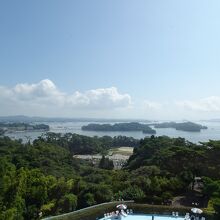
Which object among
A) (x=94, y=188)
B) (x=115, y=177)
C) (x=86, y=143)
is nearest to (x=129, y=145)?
(x=86, y=143)

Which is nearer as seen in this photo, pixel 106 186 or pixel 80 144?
pixel 106 186

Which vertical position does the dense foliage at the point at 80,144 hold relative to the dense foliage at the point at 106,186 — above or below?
below

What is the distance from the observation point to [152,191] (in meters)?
21.0

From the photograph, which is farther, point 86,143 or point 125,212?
point 86,143

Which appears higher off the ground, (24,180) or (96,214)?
(24,180)

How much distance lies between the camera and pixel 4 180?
1549cm

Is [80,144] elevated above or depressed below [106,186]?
below

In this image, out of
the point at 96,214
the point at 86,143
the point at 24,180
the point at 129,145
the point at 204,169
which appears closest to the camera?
the point at 24,180

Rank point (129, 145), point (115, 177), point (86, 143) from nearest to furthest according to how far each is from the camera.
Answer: point (115, 177) < point (86, 143) < point (129, 145)

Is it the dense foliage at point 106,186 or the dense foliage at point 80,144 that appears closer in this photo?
the dense foliage at point 106,186

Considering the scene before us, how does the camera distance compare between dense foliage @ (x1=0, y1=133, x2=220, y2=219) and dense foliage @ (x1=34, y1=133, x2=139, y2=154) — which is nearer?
dense foliage @ (x1=0, y1=133, x2=220, y2=219)

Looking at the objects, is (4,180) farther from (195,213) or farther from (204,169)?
(204,169)

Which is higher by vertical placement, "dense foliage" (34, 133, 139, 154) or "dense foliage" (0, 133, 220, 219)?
"dense foliage" (0, 133, 220, 219)

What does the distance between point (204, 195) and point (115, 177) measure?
7323 millimetres
